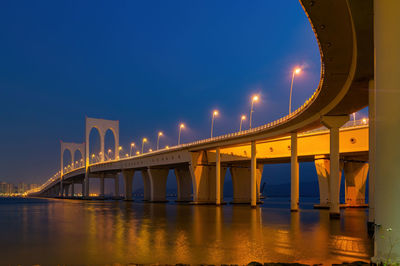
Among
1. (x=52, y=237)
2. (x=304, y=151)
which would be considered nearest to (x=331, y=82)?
(x=52, y=237)

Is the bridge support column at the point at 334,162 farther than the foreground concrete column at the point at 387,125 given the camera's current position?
Yes

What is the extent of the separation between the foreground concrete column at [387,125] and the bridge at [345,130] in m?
0.03

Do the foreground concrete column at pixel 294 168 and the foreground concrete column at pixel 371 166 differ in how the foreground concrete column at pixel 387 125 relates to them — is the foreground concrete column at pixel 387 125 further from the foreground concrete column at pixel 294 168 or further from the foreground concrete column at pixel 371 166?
the foreground concrete column at pixel 294 168

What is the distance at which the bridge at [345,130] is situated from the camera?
36.5 ft

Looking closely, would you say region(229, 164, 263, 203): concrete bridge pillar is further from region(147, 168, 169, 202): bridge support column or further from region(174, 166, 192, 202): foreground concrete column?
region(147, 168, 169, 202): bridge support column

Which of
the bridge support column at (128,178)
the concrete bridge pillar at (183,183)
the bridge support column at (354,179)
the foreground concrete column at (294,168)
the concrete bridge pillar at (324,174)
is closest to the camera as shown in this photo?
the foreground concrete column at (294,168)

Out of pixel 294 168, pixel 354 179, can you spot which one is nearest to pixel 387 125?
pixel 294 168

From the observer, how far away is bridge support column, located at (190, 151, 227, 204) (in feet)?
229

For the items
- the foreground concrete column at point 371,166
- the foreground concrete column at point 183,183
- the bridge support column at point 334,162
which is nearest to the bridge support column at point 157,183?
the foreground concrete column at point 183,183

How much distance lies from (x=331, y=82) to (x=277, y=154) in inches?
1291

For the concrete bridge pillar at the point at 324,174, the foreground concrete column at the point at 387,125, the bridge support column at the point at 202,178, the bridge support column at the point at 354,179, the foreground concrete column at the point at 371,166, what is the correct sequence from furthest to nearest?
the bridge support column at the point at 202,178 < the bridge support column at the point at 354,179 < the concrete bridge pillar at the point at 324,174 < the foreground concrete column at the point at 371,166 < the foreground concrete column at the point at 387,125

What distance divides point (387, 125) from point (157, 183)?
83014mm

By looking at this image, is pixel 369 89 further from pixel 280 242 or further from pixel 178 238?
pixel 178 238

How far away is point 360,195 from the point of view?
5972 centimetres
